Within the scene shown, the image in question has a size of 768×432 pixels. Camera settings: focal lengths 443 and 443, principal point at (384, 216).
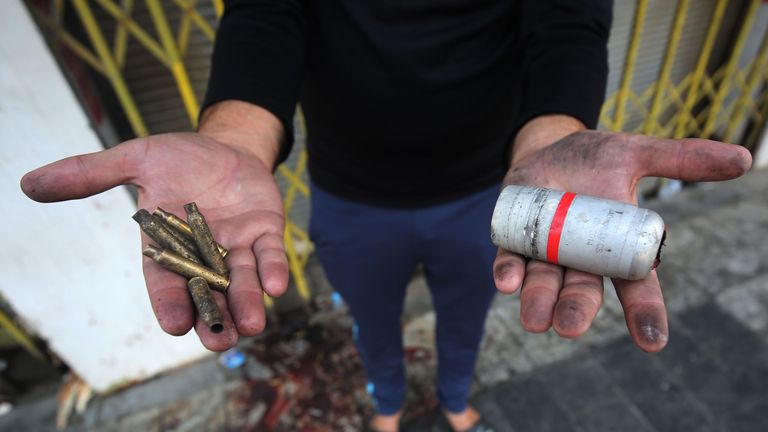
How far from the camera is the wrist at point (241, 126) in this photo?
183cm

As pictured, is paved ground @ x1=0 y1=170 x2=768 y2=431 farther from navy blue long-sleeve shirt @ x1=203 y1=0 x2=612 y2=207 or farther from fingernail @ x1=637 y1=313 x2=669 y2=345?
fingernail @ x1=637 y1=313 x2=669 y2=345

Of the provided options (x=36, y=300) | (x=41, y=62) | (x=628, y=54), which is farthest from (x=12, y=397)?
(x=628, y=54)

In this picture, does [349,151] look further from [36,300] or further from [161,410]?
[161,410]

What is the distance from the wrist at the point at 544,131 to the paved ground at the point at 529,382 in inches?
98.7

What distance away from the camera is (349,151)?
7.47ft

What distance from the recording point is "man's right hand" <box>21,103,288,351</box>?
1.41 meters

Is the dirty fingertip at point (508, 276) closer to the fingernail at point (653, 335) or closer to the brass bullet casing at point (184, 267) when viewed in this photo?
the fingernail at point (653, 335)

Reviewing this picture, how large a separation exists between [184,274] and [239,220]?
0.93 ft

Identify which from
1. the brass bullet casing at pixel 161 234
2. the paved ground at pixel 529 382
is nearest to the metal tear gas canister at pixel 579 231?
the brass bullet casing at pixel 161 234

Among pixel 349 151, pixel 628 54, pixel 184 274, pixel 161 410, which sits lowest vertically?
pixel 161 410

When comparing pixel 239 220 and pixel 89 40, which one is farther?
pixel 89 40

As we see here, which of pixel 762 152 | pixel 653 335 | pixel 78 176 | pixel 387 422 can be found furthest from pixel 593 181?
pixel 762 152

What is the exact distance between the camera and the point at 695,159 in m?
1.45

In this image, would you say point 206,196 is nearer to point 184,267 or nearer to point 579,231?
point 184,267
